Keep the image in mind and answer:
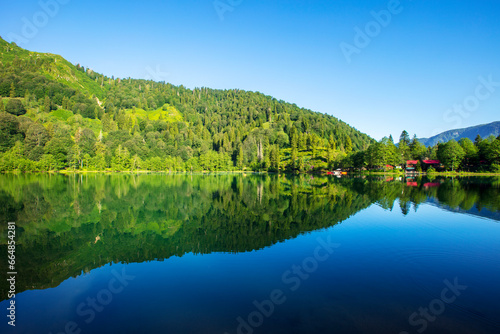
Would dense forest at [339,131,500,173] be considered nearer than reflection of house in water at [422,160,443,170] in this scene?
Yes

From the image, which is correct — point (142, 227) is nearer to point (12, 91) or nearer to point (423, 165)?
point (423, 165)

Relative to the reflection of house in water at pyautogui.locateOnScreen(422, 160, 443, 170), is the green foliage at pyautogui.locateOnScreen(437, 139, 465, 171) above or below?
above

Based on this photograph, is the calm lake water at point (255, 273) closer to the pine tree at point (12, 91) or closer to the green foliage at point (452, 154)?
the green foliage at point (452, 154)

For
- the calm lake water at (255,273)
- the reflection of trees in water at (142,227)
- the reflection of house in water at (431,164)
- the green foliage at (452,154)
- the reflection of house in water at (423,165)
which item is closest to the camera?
the calm lake water at (255,273)

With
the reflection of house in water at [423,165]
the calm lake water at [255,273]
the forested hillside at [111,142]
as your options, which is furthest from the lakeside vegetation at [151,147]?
the calm lake water at [255,273]

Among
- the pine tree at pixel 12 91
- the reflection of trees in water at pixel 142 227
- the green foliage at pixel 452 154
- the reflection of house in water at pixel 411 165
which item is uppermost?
the pine tree at pixel 12 91

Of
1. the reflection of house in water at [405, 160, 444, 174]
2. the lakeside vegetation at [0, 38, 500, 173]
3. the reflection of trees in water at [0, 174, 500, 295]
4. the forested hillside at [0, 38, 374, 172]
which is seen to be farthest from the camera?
the reflection of house in water at [405, 160, 444, 174]

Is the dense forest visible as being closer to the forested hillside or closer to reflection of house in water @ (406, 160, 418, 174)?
reflection of house in water @ (406, 160, 418, 174)

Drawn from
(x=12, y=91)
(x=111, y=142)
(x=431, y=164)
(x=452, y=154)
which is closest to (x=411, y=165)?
(x=431, y=164)

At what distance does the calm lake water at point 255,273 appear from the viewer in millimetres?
8250

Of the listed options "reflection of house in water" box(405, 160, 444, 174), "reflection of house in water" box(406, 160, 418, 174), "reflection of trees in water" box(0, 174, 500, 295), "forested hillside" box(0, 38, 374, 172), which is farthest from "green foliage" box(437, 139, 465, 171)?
"reflection of trees in water" box(0, 174, 500, 295)

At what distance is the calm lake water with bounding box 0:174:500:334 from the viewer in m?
8.25

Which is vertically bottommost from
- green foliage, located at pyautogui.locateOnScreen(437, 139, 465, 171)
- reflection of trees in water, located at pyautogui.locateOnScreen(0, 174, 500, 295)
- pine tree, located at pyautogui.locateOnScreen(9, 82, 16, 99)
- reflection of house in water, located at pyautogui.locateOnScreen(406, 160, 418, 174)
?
reflection of trees in water, located at pyautogui.locateOnScreen(0, 174, 500, 295)

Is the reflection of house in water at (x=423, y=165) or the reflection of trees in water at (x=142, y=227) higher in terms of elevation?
the reflection of house in water at (x=423, y=165)
